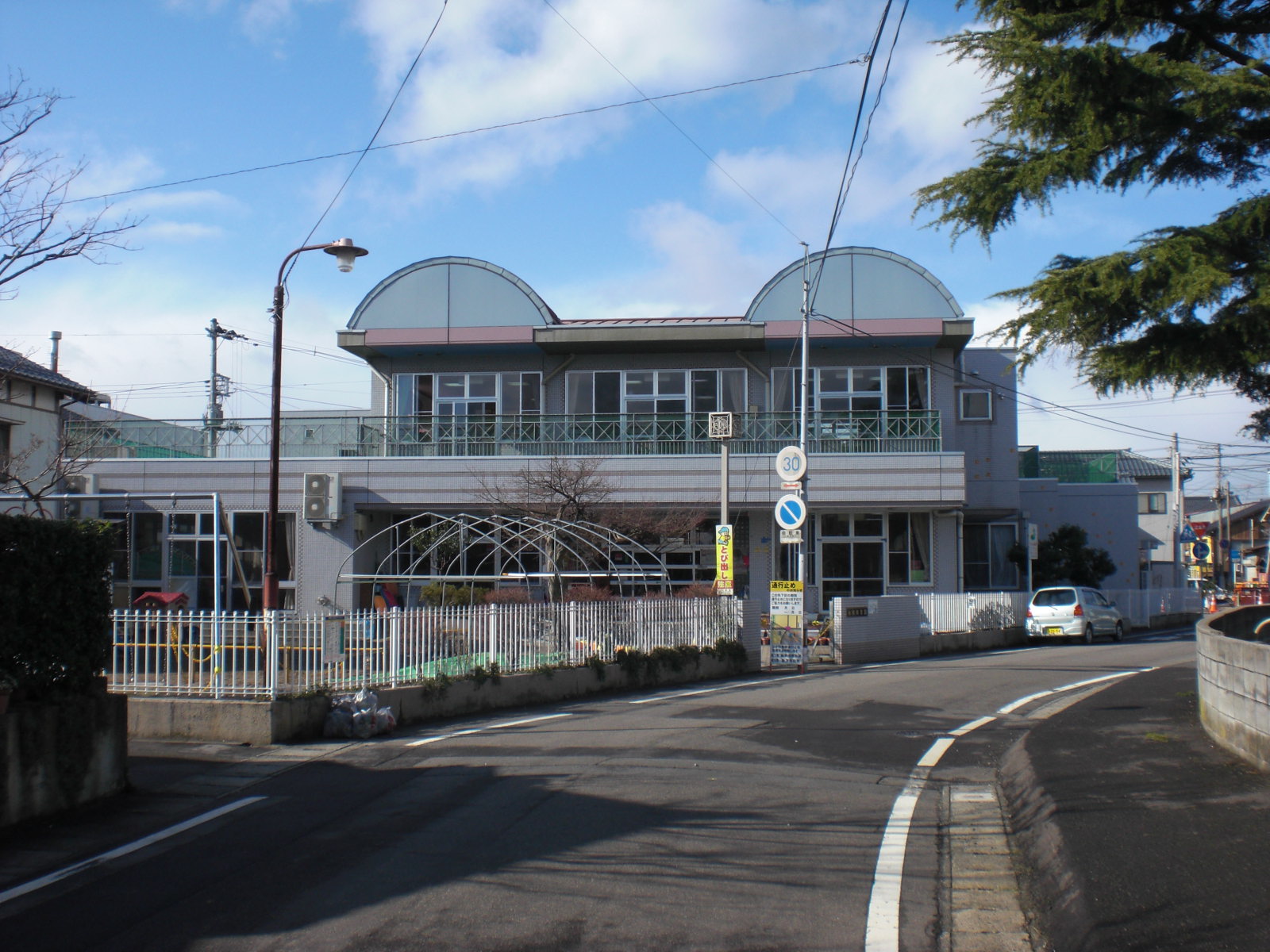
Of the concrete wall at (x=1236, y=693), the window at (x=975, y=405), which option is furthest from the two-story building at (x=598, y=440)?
the concrete wall at (x=1236, y=693)

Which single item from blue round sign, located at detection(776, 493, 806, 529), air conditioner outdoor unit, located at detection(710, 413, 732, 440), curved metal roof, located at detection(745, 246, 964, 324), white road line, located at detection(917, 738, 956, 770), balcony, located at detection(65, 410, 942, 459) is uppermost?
curved metal roof, located at detection(745, 246, 964, 324)

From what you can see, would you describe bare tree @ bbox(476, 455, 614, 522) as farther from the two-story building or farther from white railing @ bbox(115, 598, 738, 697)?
white railing @ bbox(115, 598, 738, 697)

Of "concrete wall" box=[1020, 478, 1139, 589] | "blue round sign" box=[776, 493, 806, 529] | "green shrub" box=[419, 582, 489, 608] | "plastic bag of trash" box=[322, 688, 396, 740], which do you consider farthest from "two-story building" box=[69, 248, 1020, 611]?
"plastic bag of trash" box=[322, 688, 396, 740]

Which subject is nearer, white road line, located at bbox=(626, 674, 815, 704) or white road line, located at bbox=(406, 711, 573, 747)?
white road line, located at bbox=(406, 711, 573, 747)

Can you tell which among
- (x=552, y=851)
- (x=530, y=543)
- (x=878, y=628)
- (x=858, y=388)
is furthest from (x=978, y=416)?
(x=552, y=851)

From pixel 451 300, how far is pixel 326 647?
1936cm

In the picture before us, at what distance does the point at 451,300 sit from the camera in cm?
2995

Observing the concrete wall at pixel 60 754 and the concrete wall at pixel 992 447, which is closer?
the concrete wall at pixel 60 754

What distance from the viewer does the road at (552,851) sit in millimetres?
5227

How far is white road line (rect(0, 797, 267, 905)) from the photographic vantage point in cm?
604

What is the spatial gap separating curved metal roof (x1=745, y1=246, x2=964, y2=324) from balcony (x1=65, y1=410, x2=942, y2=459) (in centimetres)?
289

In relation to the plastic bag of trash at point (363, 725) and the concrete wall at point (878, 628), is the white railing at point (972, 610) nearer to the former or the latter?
the concrete wall at point (878, 628)

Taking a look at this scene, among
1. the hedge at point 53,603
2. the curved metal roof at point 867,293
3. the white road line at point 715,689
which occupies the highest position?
the curved metal roof at point 867,293

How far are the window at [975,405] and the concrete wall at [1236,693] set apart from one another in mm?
22000
